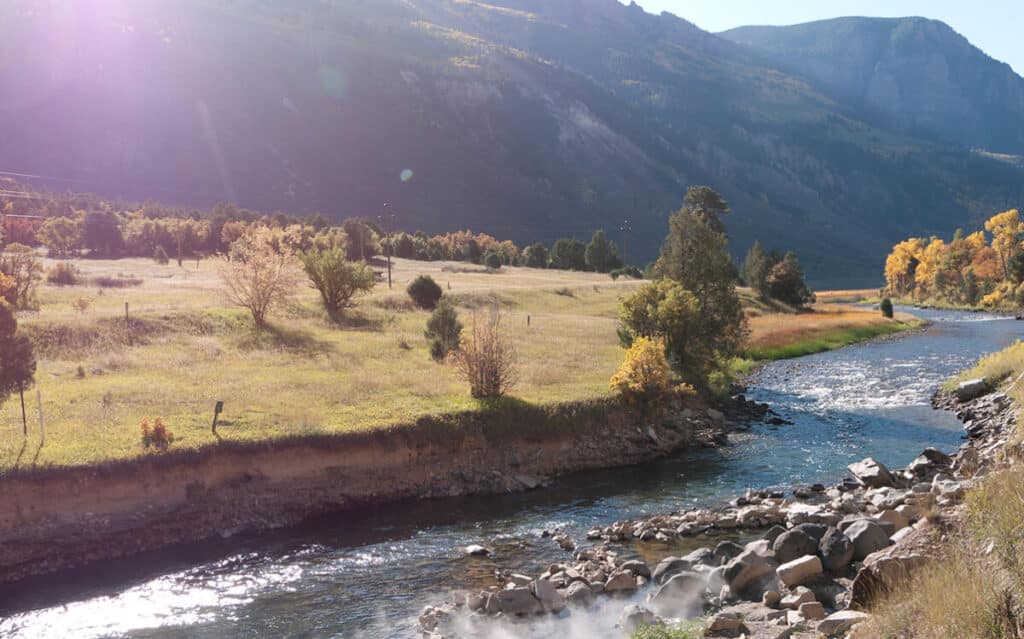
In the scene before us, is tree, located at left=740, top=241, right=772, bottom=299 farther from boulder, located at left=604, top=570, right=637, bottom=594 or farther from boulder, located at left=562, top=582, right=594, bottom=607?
boulder, located at left=562, top=582, right=594, bottom=607

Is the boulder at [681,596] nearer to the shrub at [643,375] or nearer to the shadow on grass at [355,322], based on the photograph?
the shrub at [643,375]

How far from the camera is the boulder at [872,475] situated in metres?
26.6

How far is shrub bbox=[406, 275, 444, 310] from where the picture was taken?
63.0 m

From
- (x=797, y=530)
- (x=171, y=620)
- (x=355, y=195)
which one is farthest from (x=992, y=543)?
(x=355, y=195)

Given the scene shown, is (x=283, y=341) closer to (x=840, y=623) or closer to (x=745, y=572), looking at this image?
(x=745, y=572)

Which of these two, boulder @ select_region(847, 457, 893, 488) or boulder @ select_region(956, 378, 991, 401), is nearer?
boulder @ select_region(847, 457, 893, 488)

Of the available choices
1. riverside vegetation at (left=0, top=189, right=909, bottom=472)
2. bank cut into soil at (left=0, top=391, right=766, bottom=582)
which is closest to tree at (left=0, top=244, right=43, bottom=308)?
riverside vegetation at (left=0, top=189, right=909, bottom=472)

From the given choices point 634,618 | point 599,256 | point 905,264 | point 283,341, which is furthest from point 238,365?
point 905,264

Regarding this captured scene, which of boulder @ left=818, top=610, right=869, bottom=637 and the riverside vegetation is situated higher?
the riverside vegetation

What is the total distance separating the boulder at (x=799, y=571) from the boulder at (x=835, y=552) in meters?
0.52

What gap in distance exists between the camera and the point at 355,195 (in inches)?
7421

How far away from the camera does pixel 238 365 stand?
1489 inches

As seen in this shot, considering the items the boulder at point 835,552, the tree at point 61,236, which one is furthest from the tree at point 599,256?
the boulder at point 835,552

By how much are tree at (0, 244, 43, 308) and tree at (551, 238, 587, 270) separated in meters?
82.1
